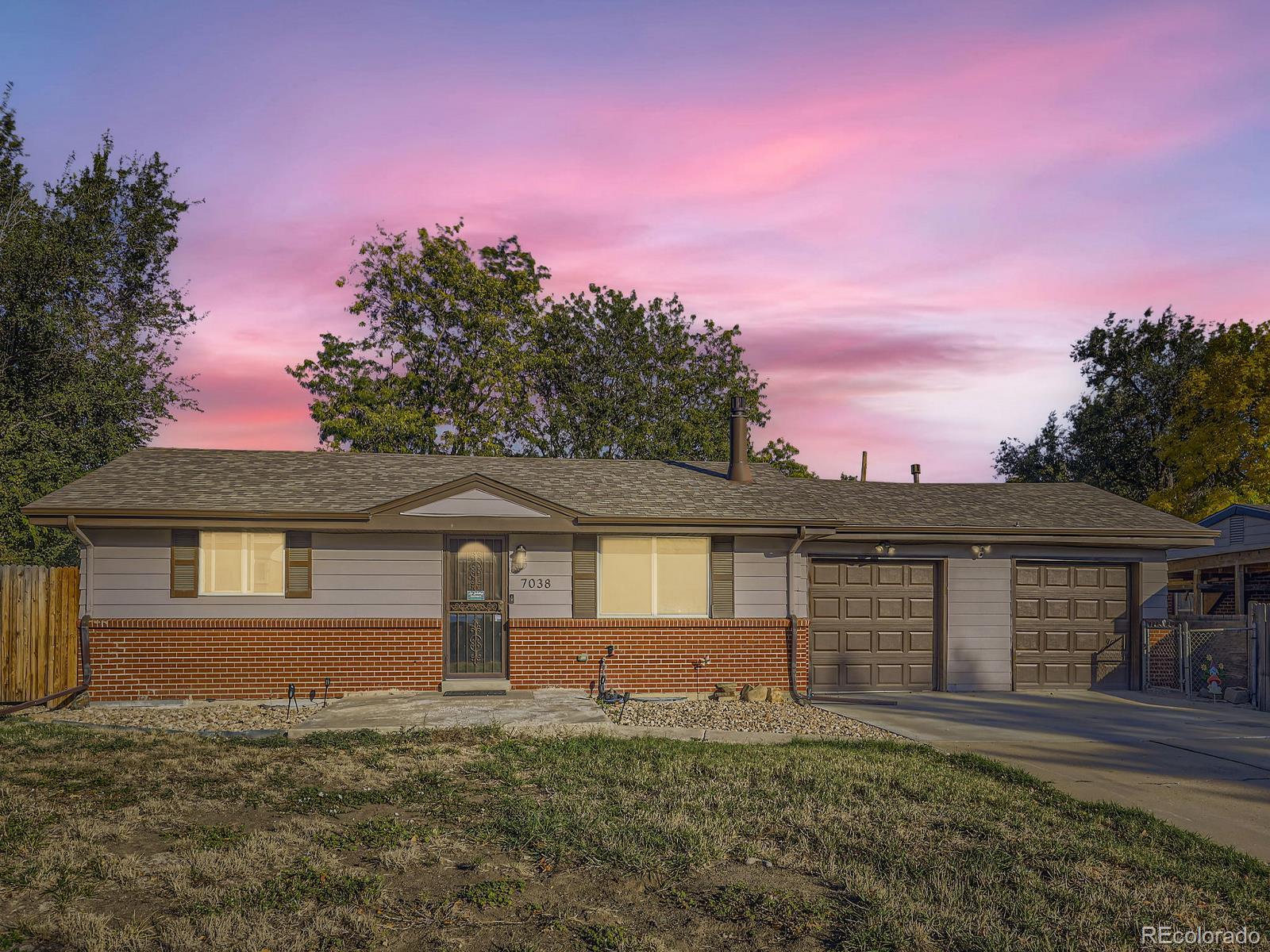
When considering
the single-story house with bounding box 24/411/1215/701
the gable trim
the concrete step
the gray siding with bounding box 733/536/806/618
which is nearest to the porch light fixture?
the single-story house with bounding box 24/411/1215/701

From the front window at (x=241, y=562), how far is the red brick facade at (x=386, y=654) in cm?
53

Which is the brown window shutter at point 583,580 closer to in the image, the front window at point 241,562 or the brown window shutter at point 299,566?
the brown window shutter at point 299,566

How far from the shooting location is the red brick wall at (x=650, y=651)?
1448 centimetres

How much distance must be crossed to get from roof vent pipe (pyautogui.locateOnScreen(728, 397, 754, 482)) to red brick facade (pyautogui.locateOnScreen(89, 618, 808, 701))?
3.10 metres

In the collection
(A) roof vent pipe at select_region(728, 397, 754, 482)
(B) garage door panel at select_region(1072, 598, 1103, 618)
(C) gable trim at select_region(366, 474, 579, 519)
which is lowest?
(B) garage door panel at select_region(1072, 598, 1103, 618)

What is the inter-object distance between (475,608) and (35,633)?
616 cm

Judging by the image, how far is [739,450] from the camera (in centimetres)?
1712

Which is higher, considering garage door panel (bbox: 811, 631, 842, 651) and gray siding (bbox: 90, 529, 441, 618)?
gray siding (bbox: 90, 529, 441, 618)

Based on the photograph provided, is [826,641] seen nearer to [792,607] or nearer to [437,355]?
[792,607]

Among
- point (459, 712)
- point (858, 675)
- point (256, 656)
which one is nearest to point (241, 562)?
point (256, 656)

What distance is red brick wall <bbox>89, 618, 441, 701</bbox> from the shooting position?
13703 mm

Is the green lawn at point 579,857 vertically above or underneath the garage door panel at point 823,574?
underneath

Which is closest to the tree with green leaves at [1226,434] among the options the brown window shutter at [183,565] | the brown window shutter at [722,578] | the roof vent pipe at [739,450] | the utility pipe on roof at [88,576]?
the roof vent pipe at [739,450]

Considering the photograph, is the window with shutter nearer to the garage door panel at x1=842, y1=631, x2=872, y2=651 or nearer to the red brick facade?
the red brick facade
